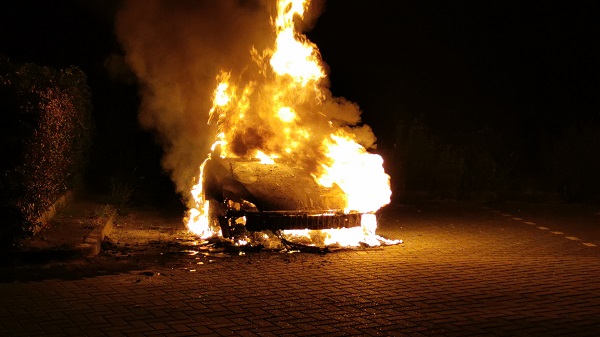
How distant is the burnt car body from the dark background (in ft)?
19.6

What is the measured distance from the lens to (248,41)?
13516 mm

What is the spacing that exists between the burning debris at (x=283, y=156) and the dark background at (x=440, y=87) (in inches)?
210

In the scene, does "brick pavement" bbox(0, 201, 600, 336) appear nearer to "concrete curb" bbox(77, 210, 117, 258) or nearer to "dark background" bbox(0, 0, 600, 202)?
"concrete curb" bbox(77, 210, 117, 258)

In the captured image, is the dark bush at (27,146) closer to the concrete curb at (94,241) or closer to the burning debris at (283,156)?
the concrete curb at (94,241)

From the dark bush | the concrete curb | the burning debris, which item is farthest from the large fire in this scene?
the dark bush

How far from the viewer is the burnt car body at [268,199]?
10.8m

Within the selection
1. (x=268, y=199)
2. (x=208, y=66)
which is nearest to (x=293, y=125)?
(x=268, y=199)

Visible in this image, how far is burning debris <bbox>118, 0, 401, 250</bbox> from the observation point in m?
11.0

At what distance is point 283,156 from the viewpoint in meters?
12.2

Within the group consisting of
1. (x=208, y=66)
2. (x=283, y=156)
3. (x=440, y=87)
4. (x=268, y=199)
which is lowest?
(x=268, y=199)

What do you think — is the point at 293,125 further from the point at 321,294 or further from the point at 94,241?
the point at 321,294

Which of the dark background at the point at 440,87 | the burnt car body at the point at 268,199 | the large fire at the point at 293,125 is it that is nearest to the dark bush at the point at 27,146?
the burnt car body at the point at 268,199

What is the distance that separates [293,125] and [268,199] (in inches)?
64.9

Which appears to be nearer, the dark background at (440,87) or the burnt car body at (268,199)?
the burnt car body at (268,199)
